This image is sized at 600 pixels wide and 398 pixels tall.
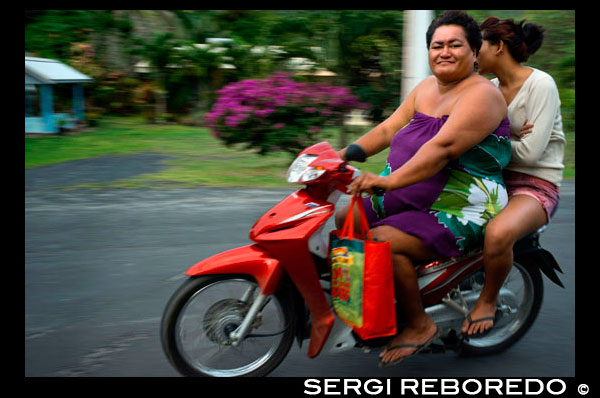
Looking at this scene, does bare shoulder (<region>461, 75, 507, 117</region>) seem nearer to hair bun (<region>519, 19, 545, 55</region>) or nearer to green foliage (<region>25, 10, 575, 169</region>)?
hair bun (<region>519, 19, 545, 55</region>)

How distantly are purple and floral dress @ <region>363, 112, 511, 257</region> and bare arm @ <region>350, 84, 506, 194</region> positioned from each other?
15 cm

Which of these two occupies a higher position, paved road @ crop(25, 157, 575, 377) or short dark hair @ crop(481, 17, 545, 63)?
short dark hair @ crop(481, 17, 545, 63)

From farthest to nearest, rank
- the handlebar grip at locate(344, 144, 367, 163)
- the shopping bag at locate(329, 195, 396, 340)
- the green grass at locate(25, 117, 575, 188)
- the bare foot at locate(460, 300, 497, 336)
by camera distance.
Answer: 1. the green grass at locate(25, 117, 575, 188)
2. the bare foot at locate(460, 300, 497, 336)
3. the handlebar grip at locate(344, 144, 367, 163)
4. the shopping bag at locate(329, 195, 396, 340)

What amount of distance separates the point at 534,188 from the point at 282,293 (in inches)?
59.0

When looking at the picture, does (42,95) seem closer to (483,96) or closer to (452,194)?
(452,194)

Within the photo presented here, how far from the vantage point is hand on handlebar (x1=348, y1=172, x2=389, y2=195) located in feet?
9.93

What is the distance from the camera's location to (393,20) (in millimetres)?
10672

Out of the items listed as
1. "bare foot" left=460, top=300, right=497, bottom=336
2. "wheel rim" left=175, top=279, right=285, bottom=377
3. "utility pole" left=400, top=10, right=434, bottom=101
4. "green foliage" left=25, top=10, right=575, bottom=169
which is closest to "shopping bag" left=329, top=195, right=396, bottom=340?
"wheel rim" left=175, top=279, right=285, bottom=377

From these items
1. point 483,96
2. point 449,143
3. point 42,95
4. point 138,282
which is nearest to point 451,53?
point 483,96

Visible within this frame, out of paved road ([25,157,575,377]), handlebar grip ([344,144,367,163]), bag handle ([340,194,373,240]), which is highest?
handlebar grip ([344,144,367,163])

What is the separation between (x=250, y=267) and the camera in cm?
311

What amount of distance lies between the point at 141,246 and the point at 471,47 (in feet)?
11.6
